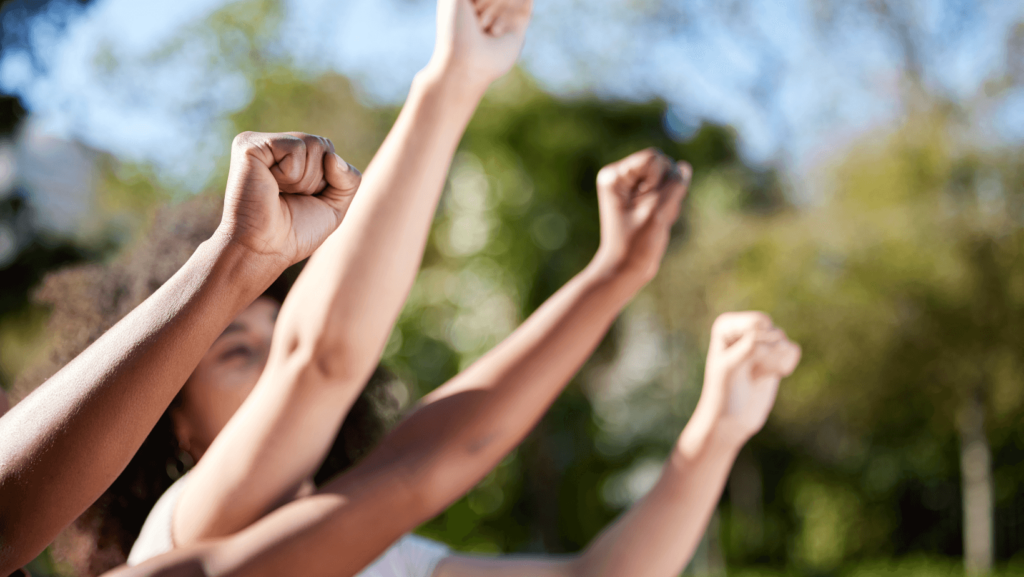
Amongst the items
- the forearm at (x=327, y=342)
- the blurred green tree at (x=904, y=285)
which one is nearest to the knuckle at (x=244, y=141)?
the forearm at (x=327, y=342)

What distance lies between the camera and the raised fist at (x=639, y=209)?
1.39 m

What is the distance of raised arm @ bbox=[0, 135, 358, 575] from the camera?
0.51m

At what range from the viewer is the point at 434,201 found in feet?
3.23

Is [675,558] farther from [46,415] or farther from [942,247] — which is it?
[942,247]

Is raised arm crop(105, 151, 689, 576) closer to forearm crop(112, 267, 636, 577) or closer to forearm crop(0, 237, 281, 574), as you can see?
forearm crop(112, 267, 636, 577)

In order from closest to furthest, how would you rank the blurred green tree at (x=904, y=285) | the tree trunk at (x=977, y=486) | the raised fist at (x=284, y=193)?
the raised fist at (x=284, y=193), the blurred green tree at (x=904, y=285), the tree trunk at (x=977, y=486)

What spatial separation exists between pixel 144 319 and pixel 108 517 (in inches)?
48.0

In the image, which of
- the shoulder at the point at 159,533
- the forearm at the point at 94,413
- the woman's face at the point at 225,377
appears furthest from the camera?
the woman's face at the point at 225,377

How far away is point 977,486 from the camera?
595 cm

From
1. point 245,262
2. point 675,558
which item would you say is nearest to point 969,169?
point 675,558

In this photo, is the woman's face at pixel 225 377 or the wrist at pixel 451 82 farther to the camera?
the woman's face at pixel 225 377

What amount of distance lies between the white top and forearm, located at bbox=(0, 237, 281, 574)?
493mm

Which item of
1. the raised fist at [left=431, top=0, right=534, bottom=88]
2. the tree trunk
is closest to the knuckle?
the raised fist at [left=431, top=0, right=534, bottom=88]

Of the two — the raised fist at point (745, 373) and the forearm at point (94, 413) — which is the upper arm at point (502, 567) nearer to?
the raised fist at point (745, 373)
